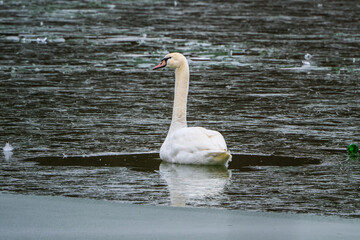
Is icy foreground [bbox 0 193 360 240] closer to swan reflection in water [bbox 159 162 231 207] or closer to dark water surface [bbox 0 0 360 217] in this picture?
dark water surface [bbox 0 0 360 217]

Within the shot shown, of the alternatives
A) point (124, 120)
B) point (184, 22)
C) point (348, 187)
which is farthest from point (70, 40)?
point (348, 187)

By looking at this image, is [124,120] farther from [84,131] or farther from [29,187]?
[29,187]

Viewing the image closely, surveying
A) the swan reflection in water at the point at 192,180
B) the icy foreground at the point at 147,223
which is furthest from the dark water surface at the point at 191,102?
the icy foreground at the point at 147,223

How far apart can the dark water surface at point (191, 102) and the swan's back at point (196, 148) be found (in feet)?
0.54

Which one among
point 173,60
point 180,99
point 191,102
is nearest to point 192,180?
point 180,99

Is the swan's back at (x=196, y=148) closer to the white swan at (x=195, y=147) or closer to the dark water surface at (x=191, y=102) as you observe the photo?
the white swan at (x=195, y=147)

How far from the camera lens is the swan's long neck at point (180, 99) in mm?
10758

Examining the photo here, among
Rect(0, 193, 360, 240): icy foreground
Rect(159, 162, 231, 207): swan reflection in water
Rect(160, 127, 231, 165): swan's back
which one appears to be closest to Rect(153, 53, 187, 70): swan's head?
Rect(160, 127, 231, 165): swan's back

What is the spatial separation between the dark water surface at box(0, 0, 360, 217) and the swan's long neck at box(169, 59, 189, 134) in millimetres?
406

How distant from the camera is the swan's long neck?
1076cm

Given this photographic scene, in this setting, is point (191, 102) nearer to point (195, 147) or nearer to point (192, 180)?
point (195, 147)

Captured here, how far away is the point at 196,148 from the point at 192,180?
0.87 m

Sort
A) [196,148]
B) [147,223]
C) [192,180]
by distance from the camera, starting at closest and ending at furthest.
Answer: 1. [147,223]
2. [192,180]
3. [196,148]

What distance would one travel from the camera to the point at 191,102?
46.3ft
